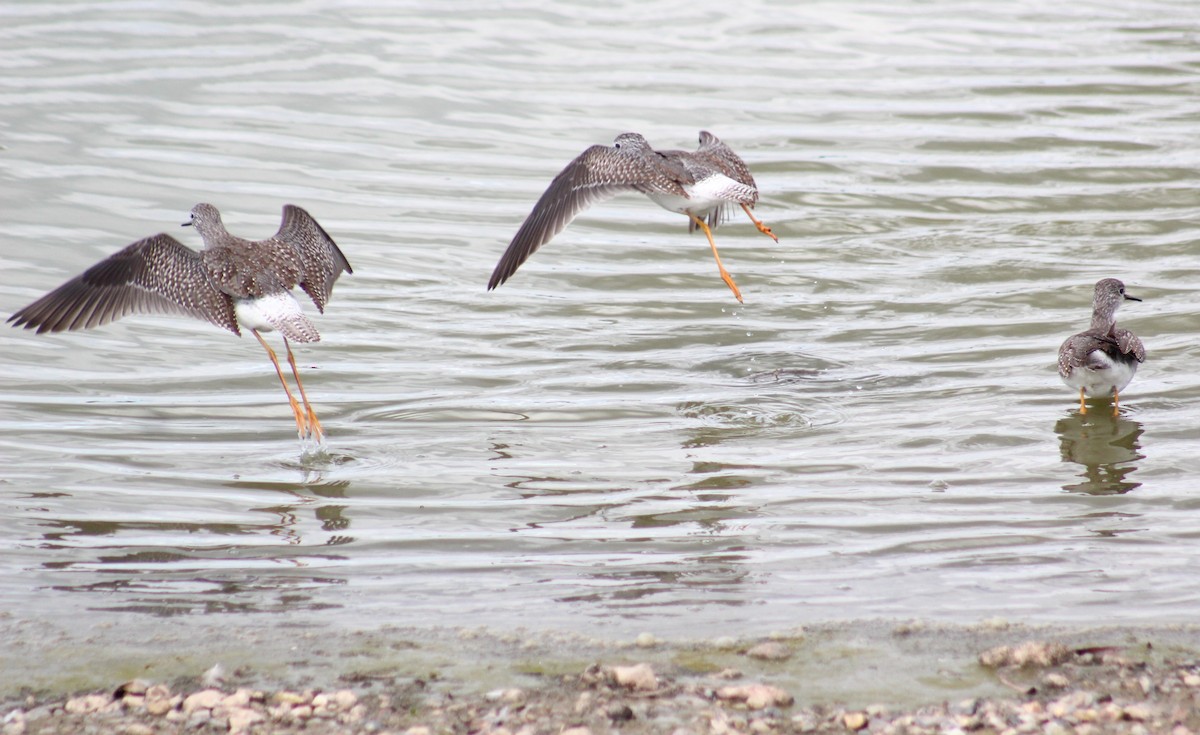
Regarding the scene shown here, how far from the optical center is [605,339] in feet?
31.3

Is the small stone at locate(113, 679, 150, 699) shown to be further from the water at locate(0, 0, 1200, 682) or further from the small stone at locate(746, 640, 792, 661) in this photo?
the small stone at locate(746, 640, 792, 661)

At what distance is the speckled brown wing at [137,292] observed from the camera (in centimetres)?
816

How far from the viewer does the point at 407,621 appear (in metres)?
5.14

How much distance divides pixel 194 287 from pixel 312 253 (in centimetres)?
76

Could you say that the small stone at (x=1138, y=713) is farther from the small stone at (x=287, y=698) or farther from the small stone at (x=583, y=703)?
the small stone at (x=287, y=698)

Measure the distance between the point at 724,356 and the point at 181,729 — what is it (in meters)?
5.47

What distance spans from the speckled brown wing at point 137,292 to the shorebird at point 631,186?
73.2 inches

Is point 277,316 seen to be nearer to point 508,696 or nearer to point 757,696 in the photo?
point 508,696

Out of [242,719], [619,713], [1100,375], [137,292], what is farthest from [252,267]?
[619,713]

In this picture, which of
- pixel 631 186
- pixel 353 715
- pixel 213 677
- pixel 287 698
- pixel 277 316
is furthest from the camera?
pixel 631 186

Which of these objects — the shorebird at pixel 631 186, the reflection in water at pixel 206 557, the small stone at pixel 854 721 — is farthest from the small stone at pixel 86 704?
the shorebird at pixel 631 186

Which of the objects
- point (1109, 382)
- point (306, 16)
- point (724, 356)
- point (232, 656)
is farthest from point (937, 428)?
point (306, 16)

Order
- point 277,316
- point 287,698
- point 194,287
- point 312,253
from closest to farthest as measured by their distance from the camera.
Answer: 1. point 287,698
2. point 277,316
3. point 194,287
4. point 312,253

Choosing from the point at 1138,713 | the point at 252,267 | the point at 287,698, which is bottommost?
the point at 1138,713
